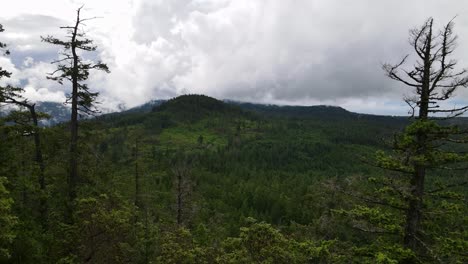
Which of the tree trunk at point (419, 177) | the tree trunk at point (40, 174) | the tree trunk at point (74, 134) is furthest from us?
the tree trunk at point (40, 174)

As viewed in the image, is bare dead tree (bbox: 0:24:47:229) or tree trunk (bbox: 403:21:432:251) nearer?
tree trunk (bbox: 403:21:432:251)

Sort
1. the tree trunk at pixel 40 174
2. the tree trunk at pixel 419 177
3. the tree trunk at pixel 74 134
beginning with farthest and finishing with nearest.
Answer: the tree trunk at pixel 40 174 < the tree trunk at pixel 74 134 < the tree trunk at pixel 419 177

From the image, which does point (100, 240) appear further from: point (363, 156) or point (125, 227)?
point (363, 156)

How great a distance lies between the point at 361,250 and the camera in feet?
46.6

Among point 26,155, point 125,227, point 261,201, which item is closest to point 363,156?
point 125,227

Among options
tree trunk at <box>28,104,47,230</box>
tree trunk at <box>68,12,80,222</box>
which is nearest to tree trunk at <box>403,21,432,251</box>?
tree trunk at <box>68,12,80,222</box>

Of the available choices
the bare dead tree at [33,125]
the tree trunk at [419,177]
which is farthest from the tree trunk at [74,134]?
the tree trunk at [419,177]

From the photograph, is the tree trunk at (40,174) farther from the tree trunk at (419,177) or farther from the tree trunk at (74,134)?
the tree trunk at (419,177)

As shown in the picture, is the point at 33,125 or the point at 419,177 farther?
the point at 33,125

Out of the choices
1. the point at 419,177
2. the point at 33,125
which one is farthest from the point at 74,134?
the point at 419,177

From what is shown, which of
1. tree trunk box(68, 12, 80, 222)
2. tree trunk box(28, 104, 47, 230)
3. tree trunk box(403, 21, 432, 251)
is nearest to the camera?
tree trunk box(403, 21, 432, 251)

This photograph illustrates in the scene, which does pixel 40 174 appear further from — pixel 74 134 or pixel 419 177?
pixel 419 177

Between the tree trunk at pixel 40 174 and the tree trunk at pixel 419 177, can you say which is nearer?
the tree trunk at pixel 419 177

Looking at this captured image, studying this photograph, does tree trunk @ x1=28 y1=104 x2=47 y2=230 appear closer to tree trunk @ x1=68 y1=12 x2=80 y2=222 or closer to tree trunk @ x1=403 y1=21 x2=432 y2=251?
tree trunk @ x1=68 y1=12 x2=80 y2=222
